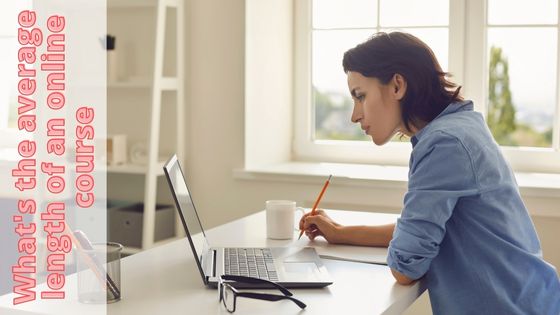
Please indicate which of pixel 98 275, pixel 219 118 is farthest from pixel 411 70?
pixel 219 118

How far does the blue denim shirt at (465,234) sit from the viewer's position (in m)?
1.55

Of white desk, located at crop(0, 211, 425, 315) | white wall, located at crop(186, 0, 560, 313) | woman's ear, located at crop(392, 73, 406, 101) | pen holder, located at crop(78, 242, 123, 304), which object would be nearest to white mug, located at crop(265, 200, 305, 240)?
white desk, located at crop(0, 211, 425, 315)

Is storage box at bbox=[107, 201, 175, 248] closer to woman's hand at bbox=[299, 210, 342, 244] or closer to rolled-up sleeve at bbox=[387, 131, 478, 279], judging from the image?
woman's hand at bbox=[299, 210, 342, 244]

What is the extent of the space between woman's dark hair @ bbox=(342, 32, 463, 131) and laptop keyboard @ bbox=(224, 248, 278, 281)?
0.46m

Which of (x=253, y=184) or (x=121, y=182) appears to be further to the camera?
(x=121, y=182)

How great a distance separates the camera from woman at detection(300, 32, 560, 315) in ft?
5.09

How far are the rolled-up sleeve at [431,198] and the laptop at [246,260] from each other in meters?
0.18

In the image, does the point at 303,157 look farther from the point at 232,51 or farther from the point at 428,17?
the point at 428,17

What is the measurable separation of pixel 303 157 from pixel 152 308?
86.9 inches

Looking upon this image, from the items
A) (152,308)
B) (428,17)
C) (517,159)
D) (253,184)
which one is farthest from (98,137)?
(152,308)

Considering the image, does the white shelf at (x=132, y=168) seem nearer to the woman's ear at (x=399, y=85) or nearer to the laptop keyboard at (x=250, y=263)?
the laptop keyboard at (x=250, y=263)

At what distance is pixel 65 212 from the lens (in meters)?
3.53

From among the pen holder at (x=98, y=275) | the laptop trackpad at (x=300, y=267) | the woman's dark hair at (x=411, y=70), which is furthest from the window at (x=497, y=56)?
the pen holder at (x=98, y=275)

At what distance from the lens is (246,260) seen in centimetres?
176
